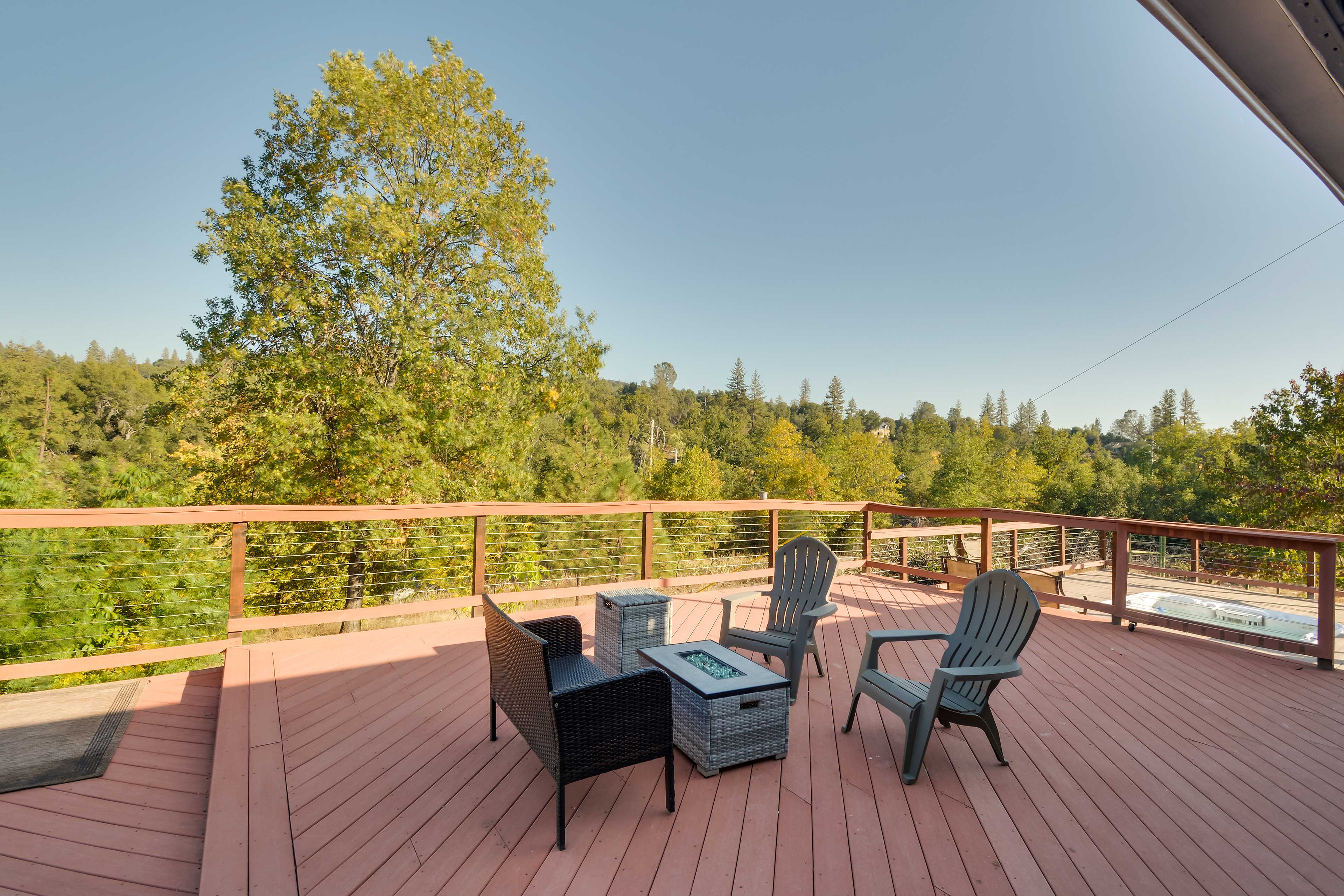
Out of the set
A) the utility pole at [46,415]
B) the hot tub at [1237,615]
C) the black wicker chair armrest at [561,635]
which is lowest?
the hot tub at [1237,615]

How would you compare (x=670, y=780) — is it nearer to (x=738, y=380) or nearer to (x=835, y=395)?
(x=738, y=380)

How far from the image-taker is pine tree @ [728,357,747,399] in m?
66.0

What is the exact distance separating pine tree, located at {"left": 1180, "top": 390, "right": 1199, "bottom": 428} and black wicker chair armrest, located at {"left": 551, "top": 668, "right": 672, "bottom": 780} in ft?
242

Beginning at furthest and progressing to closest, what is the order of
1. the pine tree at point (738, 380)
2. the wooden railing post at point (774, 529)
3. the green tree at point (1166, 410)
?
1. the pine tree at point (738, 380)
2. the green tree at point (1166, 410)
3. the wooden railing post at point (774, 529)

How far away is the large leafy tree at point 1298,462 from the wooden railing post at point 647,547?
1832 cm

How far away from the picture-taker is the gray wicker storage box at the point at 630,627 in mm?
3254

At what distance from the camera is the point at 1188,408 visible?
58.5 m

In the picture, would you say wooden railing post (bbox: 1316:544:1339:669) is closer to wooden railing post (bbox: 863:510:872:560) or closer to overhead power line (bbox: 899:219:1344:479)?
wooden railing post (bbox: 863:510:872:560)

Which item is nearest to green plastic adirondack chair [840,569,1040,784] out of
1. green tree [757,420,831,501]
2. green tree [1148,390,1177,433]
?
green tree [757,420,831,501]

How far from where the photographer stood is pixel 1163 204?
16188 mm

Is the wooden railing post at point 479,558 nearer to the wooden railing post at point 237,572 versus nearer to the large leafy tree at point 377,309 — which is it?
the wooden railing post at point 237,572

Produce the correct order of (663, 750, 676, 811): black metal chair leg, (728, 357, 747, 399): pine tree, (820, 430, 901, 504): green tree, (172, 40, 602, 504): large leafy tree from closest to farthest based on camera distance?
(663, 750, 676, 811): black metal chair leg, (172, 40, 602, 504): large leafy tree, (820, 430, 901, 504): green tree, (728, 357, 747, 399): pine tree

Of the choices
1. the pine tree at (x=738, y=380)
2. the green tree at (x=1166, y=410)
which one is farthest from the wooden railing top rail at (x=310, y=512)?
the green tree at (x=1166, y=410)

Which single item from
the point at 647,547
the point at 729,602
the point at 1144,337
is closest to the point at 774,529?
the point at 647,547
